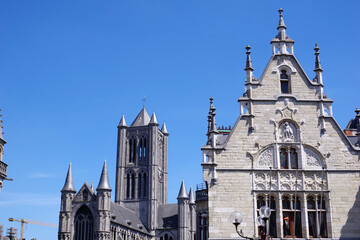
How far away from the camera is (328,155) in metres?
27.2

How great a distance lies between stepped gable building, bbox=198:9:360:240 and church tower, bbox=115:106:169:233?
8326 cm

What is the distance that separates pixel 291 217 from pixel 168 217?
87234 millimetres

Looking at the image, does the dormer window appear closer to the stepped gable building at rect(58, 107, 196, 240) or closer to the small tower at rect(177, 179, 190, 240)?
the stepped gable building at rect(58, 107, 196, 240)

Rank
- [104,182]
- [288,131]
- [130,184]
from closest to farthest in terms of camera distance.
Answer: [288,131]
[104,182]
[130,184]

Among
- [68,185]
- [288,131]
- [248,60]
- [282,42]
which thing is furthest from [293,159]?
[68,185]

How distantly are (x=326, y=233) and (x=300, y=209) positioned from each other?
5.73 ft

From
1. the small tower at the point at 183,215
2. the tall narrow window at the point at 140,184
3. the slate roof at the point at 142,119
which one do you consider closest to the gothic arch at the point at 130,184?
the tall narrow window at the point at 140,184

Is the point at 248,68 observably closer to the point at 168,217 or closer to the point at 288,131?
the point at 288,131

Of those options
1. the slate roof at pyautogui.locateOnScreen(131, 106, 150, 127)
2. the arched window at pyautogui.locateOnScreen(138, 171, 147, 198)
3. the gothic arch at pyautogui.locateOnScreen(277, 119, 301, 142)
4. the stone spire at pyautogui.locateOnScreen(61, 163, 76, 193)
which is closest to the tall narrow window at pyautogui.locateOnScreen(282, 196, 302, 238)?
the gothic arch at pyautogui.locateOnScreen(277, 119, 301, 142)

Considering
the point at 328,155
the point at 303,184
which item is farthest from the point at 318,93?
the point at 303,184

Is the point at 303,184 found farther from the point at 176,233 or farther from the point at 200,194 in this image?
the point at 176,233

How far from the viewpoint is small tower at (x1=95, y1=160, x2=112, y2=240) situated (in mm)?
83625

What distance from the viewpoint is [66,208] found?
3388 inches

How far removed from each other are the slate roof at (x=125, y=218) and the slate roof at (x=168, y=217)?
466 centimetres
